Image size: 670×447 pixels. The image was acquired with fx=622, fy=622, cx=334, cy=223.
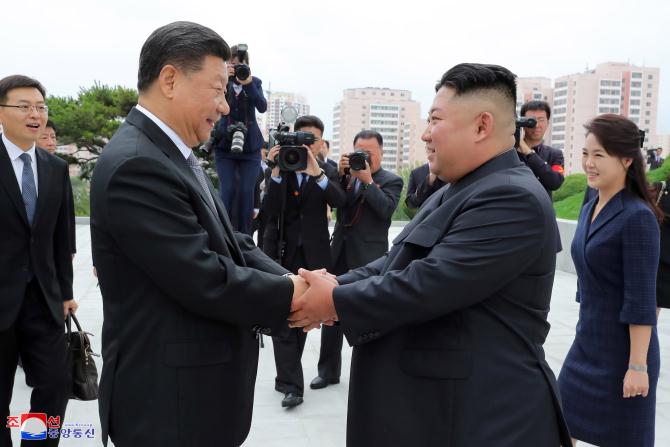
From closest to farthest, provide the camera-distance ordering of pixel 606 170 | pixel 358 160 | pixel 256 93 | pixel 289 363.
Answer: pixel 606 170 → pixel 289 363 → pixel 358 160 → pixel 256 93

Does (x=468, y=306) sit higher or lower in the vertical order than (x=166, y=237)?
lower

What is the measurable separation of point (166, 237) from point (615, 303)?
78.4 inches

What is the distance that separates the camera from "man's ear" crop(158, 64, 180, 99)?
6.14 feet

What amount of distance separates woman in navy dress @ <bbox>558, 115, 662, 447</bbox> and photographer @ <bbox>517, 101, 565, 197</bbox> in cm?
188

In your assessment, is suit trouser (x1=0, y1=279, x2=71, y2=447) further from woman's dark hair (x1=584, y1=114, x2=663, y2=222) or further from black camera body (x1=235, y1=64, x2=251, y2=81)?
woman's dark hair (x1=584, y1=114, x2=663, y2=222)

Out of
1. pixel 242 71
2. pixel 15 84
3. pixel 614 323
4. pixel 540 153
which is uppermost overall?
pixel 242 71

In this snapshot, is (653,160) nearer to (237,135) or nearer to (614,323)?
(237,135)

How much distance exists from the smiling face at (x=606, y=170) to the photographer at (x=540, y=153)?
1885 millimetres

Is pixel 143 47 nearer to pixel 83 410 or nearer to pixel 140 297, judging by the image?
pixel 140 297

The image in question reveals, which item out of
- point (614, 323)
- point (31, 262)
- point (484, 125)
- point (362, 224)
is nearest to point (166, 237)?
point (484, 125)

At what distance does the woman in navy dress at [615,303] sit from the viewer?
2.60m

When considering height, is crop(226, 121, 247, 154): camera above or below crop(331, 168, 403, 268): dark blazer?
above

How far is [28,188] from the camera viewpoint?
10.1 ft

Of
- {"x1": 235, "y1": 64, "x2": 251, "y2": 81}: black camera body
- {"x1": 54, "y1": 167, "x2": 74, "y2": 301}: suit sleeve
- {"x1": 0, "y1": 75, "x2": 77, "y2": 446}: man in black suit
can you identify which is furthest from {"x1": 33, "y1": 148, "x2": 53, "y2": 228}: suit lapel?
{"x1": 235, "y1": 64, "x2": 251, "y2": 81}: black camera body
